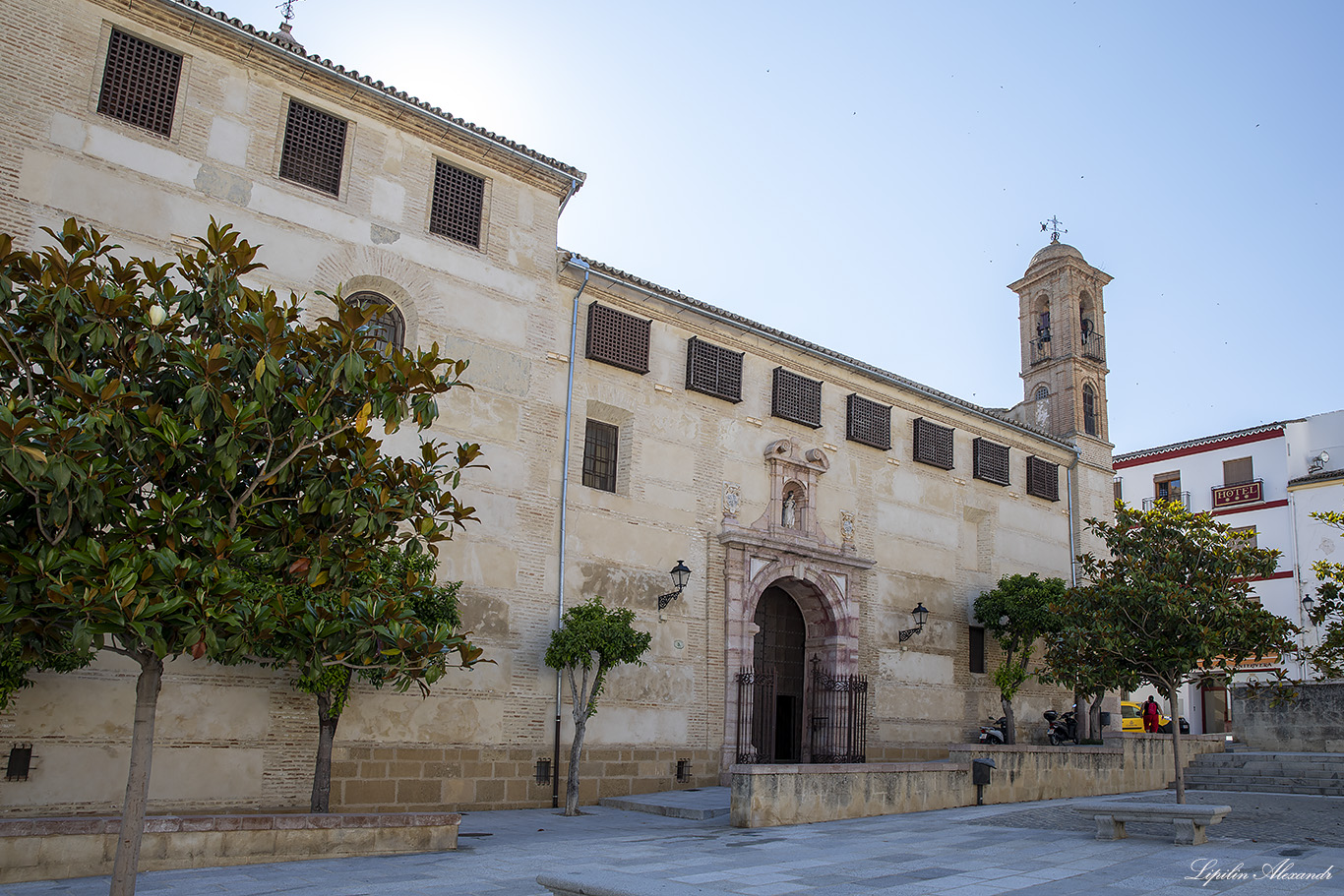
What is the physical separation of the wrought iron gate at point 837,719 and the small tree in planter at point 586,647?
5.29 m

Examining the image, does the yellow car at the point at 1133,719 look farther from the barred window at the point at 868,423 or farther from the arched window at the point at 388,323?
the arched window at the point at 388,323

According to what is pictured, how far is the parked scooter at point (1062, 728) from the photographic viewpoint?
2236 cm

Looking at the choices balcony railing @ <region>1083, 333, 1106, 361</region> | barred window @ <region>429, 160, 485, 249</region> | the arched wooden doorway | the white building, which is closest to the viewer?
barred window @ <region>429, 160, 485, 249</region>

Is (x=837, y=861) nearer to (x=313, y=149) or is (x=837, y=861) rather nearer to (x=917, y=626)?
(x=917, y=626)

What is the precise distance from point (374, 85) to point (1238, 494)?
31.7 m

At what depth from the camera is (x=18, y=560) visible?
5.62 meters

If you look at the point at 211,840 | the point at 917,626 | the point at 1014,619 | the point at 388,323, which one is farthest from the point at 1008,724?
the point at 211,840

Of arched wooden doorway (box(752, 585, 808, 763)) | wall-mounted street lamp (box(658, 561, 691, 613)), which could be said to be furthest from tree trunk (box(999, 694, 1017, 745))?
wall-mounted street lamp (box(658, 561, 691, 613))

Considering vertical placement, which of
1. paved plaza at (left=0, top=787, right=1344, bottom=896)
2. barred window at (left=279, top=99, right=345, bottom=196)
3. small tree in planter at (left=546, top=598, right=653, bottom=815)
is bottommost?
paved plaza at (left=0, top=787, right=1344, bottom=896)

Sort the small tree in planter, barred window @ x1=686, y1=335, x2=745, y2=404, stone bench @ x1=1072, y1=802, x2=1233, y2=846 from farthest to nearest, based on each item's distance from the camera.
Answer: barred window @ x1=686, y1=335, x2=745, y2=404 < the small tree in planter < stone bench @ x1=1072, y1=802, x2=1233, y2=846

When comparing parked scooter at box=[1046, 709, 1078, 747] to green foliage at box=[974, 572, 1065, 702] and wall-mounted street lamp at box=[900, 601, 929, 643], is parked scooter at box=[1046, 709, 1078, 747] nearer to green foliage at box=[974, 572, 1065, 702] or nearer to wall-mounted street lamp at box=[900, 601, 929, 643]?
green foliage at box=[974, 572, 1065, 702]

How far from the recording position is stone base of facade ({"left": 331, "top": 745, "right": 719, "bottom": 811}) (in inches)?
530

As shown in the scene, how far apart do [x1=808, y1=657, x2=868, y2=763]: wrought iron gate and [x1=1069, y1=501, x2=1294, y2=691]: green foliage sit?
5187 millimetres

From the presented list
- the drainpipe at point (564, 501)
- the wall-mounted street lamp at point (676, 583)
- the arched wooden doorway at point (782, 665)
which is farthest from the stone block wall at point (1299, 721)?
the drainpipe at point (564, 501)
